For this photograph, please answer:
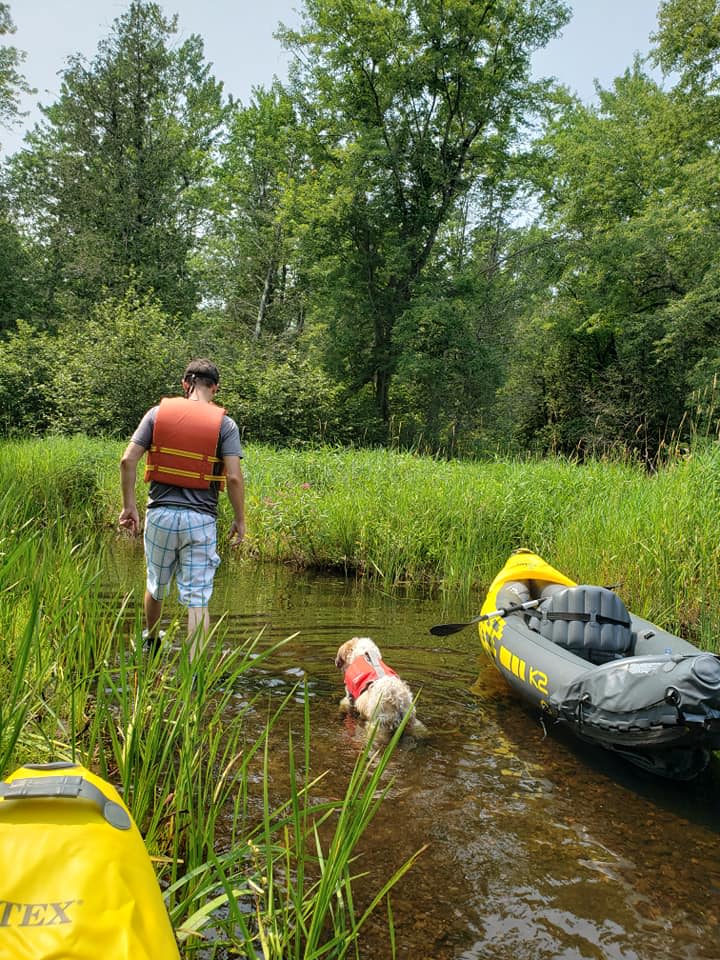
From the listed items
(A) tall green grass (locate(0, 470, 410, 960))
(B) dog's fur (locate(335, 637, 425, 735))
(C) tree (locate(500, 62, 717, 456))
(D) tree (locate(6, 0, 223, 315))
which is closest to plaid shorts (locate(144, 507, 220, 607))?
(A) tall green grass (locate(0, 470, 410, 960))

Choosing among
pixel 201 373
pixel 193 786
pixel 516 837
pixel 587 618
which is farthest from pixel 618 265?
pixel 193 786

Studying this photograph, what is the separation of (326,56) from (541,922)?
93.3 ft

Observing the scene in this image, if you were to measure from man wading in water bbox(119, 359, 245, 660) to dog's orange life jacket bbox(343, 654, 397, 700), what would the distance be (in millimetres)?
1022

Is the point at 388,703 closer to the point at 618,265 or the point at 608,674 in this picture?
the point at 608,674

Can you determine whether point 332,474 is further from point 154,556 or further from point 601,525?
point 154,556

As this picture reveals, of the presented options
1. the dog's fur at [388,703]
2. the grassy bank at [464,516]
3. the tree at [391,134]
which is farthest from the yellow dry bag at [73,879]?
the tree at [391,134]

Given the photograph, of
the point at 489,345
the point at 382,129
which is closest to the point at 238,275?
the point at 382,129

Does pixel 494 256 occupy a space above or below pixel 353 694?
above

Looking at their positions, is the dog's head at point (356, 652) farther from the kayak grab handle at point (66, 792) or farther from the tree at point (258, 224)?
the tree at point (258, 224)

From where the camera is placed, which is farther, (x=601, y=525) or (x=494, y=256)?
(x=494, y=256)

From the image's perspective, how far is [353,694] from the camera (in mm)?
4059

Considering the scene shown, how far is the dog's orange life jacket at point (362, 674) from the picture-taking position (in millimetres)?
3898

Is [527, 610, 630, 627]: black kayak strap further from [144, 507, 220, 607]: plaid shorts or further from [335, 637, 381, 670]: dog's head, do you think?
[144, 507, 220, 607]: plaid shorts

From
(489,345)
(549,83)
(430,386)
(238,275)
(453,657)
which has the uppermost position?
(549,83)
